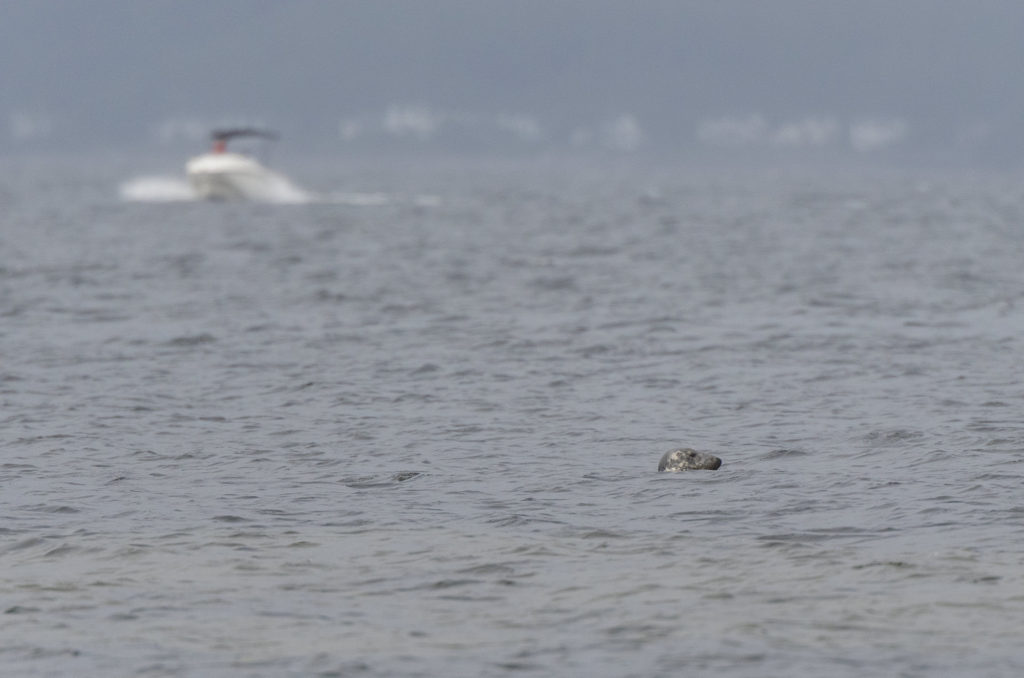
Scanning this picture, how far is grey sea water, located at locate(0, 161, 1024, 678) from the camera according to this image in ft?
43.6

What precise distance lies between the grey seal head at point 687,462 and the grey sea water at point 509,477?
187 mm

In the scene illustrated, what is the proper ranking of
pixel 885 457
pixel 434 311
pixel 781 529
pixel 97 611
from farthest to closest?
pixel 434 311
pixel 885 457
pixel 781 529
pixel 97 611

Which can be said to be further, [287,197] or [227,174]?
[287,197]

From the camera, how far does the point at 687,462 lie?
64.0ft

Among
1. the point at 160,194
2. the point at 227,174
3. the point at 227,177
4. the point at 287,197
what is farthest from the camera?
the point at 160,194

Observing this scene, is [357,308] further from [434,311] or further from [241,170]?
[241,170]

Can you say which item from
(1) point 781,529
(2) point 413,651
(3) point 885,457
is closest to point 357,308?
(3) point 885,457

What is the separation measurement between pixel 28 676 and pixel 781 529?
7224 mm

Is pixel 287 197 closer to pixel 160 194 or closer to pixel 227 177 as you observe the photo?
pixel 227 177

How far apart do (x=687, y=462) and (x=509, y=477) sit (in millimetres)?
1936

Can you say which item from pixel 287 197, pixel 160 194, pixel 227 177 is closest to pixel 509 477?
pixel 227 177

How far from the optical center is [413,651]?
12930 millimetres

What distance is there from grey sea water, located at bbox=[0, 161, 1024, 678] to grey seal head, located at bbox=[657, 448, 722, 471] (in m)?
0.19

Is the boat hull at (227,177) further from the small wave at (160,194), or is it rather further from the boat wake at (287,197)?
the small wave at (160,194)
